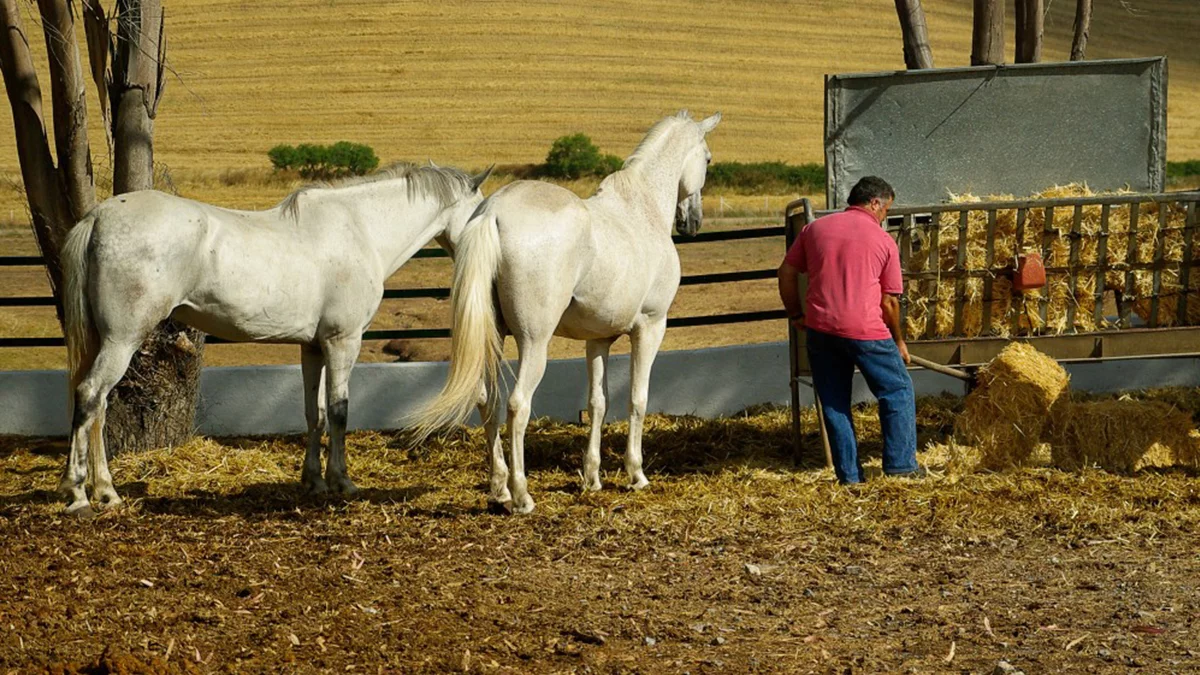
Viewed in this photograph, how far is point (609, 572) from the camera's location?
19.4ft

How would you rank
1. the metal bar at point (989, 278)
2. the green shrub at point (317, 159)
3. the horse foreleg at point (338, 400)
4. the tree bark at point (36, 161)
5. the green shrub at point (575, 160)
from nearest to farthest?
1. the horse foreleg at point (338, 400)
2. the metal bar at point (989, 278)
3. the tree bark at point (36, 161)
4. the green shrub at point (317, 159)
5. the green shrub at point (575, 160)

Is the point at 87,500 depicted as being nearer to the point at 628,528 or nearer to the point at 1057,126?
the point at 628,528

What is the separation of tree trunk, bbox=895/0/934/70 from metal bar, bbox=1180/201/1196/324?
360 centimetres

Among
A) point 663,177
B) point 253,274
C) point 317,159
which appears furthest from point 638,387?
point 317,159

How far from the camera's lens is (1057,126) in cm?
901

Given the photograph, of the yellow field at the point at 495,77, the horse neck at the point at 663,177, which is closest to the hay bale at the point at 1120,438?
the horse neck at the point at 663,177

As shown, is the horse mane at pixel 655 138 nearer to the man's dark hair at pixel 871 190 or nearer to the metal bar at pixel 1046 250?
the man's dark hair at pixel 871 190

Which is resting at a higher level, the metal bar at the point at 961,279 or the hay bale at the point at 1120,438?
the metal bar at the point at 961,279

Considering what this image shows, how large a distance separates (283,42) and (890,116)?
86.3 feet

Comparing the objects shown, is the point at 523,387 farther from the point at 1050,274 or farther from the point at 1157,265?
the point at 1157,265

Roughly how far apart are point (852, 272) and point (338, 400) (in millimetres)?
2958

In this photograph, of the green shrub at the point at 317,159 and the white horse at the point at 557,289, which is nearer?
the white horse at the point at 557,289

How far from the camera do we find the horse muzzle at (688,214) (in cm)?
852

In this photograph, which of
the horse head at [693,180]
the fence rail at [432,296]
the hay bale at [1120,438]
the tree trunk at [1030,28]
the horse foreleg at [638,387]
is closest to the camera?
the horse foreleg at [638,387]
